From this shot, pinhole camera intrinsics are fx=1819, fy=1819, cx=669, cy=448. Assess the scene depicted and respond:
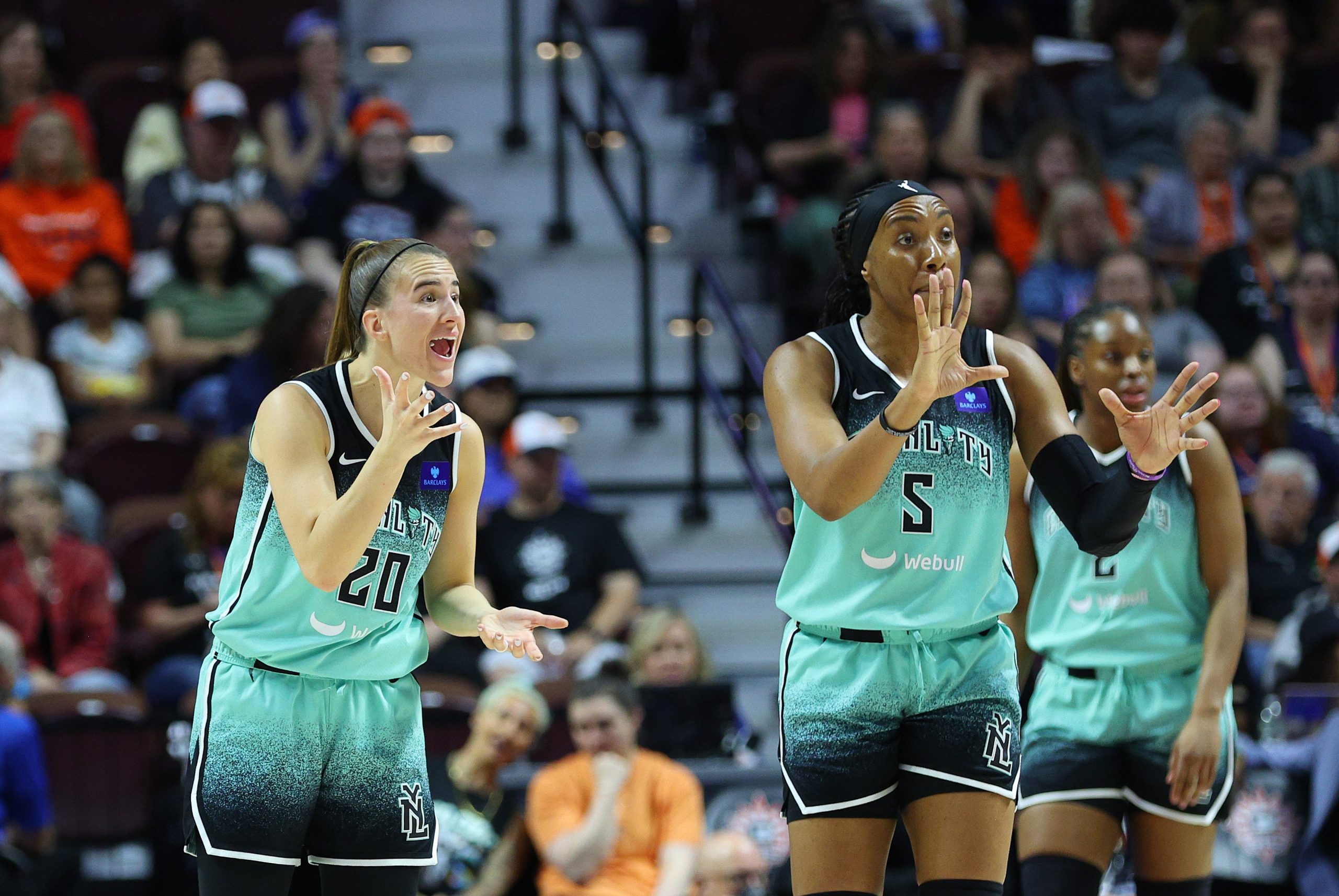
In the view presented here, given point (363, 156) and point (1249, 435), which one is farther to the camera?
point (363, 156)

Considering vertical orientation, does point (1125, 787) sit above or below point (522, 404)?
above

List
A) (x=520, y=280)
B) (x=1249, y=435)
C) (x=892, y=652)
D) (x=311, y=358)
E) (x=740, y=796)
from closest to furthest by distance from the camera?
(x=892, y=652) < (x=740, y=796) < (x=311, y=358) < (x=1249, y=435) < (x=520, y=280)

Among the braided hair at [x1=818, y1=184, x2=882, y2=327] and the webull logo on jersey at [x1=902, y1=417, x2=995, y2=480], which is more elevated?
the braided hair at [x1=818, y1=184, x2=882, y2=327]

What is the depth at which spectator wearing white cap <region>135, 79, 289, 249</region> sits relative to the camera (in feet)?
32.2

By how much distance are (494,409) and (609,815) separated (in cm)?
271

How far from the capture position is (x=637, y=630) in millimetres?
7707

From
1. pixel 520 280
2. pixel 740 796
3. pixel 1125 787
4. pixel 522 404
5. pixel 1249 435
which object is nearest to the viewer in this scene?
pixel 1125 787

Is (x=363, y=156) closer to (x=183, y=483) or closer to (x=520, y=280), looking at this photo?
(x=520, y=280)

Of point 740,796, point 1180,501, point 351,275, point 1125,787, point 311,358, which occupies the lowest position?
point 740,796

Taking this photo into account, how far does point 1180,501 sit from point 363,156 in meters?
6.33

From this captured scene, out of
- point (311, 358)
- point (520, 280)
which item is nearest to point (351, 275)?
point (311, 358)

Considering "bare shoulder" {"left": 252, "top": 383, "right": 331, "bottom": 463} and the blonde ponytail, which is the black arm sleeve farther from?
"bare shoulder" {"left": 252, "top": 383, "right": 331, "bottom": 463}

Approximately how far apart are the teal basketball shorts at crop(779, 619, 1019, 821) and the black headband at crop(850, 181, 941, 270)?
31.1 inches

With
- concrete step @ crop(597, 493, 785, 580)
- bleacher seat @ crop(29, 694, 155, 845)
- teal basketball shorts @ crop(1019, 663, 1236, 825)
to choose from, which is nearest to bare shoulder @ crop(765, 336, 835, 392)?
teal basketball shorts @ crop(1019, 663, 1236, 825)
